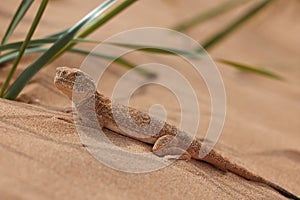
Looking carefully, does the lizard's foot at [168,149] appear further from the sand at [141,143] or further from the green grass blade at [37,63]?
the green grass blade at [37,63]

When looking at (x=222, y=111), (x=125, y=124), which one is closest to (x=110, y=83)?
(x=222, y=111)

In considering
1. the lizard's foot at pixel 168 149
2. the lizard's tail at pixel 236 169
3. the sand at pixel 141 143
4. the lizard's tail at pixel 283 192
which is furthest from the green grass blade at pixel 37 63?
the lizard's tail at pixel 283 192

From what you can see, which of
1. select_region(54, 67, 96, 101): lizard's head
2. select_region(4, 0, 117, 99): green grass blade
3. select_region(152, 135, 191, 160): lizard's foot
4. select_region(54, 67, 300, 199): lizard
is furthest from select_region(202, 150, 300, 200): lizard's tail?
select_region(4, 0, 117, 99): green grass blade

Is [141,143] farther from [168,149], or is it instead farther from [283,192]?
[283,192]

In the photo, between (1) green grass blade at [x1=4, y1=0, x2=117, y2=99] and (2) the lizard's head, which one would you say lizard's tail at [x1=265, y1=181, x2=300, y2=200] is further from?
(1) green grass blade at [x1=4, y1=0, x2=117, y2=99]

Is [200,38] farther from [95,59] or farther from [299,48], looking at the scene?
[95,59]

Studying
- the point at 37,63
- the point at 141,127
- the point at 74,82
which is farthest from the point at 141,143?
the point at 37,63

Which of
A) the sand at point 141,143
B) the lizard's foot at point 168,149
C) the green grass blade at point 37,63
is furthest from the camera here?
the green grass blade at point 37,63
